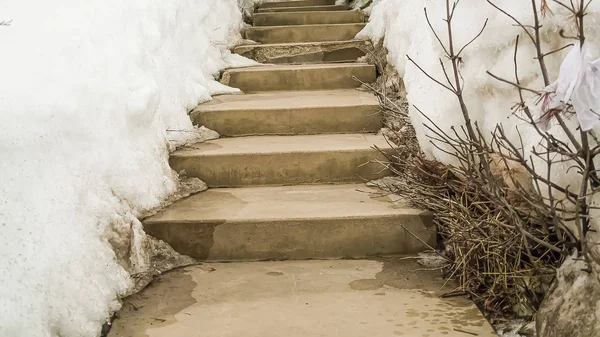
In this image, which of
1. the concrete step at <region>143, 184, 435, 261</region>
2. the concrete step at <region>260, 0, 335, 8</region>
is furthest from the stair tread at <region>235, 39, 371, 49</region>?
the concrete step at <region>143, 184, 435, 261</region>

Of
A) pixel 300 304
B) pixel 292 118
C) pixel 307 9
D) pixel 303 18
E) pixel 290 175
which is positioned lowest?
pixel 300 304

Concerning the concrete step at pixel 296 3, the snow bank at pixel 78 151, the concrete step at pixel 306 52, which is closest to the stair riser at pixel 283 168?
the snow bank at pixel 78 151

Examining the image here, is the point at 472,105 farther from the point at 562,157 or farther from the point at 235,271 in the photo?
the point at 235,271

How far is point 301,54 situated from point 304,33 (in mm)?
433

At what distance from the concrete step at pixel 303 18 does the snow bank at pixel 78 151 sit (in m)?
2.28

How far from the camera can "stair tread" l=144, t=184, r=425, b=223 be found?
8.06 feet

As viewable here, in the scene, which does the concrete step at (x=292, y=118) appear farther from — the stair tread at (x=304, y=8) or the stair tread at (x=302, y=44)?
the stair tread at (x=304, y=8)

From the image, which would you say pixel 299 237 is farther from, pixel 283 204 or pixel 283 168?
pixel 283 168

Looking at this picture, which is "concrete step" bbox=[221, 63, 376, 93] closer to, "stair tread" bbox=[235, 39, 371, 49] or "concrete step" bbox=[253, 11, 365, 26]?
"stair tread" bbox=[235, 39, 371, 49]

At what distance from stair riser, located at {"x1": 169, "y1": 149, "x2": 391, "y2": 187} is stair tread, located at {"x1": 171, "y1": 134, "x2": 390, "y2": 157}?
27mm

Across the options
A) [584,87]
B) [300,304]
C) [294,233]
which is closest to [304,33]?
[294,233]

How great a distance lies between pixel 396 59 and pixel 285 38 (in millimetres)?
1589

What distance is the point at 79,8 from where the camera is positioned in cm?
265

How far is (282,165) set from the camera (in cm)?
295
